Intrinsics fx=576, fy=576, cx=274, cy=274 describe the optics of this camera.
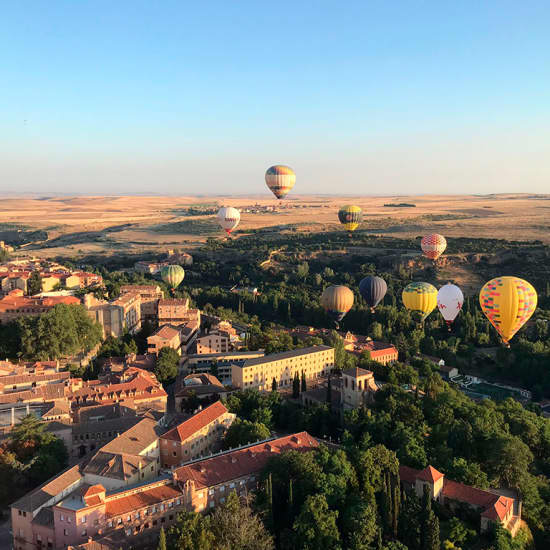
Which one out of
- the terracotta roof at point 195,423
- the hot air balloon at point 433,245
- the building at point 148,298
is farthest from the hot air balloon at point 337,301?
the terracotta roof at point 195,423

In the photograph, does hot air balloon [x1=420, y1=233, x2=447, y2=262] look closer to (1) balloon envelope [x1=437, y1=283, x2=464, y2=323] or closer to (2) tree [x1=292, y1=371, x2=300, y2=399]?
(1) balloon envelope [x1=437, y1=283, x2=464, y2=323]

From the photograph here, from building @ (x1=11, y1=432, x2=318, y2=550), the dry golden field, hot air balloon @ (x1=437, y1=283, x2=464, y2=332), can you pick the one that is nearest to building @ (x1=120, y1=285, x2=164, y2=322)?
hot air balloon @ (x1=437, y1=283, x2=464, y2=332)

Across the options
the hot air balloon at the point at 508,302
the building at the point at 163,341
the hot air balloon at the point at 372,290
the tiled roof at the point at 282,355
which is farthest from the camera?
the hot air balloon at the point at 372,290

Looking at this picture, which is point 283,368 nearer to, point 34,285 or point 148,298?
point 148,298

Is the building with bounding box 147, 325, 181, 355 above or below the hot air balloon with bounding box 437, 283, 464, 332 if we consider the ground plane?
below

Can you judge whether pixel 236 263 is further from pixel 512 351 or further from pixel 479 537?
pixel 479 537

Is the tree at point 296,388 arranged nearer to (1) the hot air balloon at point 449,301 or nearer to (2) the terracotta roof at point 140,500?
(2) the terracotta roof at point 140,500

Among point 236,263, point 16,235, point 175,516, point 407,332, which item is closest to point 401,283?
point 407,332
